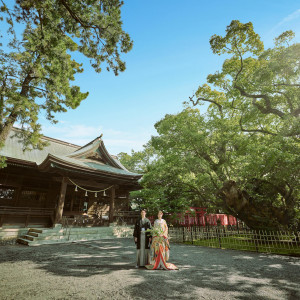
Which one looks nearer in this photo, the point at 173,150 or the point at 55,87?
the point at 55,87

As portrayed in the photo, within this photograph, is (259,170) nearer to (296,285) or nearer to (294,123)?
(294,123)

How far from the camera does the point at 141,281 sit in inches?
166

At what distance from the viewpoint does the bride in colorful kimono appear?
5.41m

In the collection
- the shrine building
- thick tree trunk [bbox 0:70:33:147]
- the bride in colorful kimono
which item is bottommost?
the bride in colorful kimono

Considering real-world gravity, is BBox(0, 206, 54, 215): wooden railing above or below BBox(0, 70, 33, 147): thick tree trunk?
below

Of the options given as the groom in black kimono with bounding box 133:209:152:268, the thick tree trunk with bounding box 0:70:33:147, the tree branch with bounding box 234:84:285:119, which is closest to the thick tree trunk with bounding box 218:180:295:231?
the tree branch with bounding box 234:84:285:119

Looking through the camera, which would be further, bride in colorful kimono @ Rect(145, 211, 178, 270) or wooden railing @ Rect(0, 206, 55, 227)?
wooden railing @ Rect(0, 206, 55, 227)

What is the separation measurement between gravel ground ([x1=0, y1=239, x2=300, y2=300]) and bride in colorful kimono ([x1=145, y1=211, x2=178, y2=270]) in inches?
13.9

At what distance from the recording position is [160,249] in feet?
18.1

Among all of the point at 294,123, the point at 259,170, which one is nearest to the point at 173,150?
the point at 259,170

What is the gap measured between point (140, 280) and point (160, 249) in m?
1.36

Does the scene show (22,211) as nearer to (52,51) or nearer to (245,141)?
(52,51)

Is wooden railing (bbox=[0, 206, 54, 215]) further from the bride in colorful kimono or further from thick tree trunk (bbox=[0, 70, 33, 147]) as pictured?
the bride in colorful kimono

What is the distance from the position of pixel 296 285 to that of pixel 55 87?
11.1 metres
